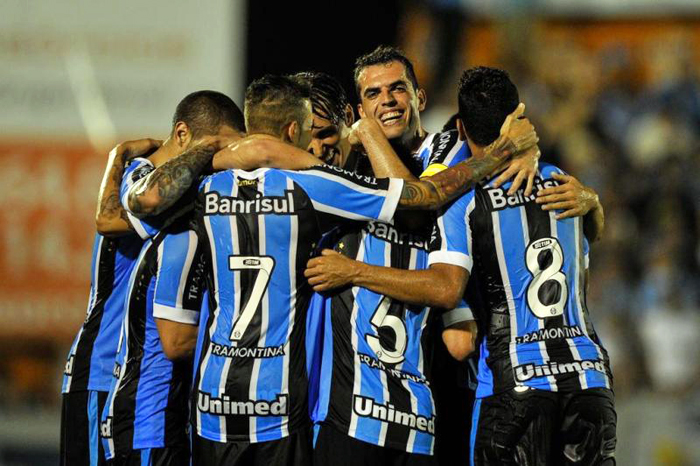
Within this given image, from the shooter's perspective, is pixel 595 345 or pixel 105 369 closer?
pixel 595 345

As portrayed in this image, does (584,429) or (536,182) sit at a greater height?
(536,182)

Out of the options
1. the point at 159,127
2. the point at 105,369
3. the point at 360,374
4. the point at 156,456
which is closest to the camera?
the point at 360,374

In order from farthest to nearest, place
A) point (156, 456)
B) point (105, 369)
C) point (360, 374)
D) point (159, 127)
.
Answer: point (159, 127), point (105, 369), point (156, 456), point (360, 374)

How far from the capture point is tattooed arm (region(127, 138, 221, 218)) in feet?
15.0

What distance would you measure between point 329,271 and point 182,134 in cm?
108

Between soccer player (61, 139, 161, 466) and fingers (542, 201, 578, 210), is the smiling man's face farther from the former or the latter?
soccer player (61, 139, 161, 466)

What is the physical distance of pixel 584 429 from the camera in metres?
4.55

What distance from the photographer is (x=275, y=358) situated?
4480 mm

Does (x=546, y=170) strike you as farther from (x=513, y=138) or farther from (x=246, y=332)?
(x=246, y=332)

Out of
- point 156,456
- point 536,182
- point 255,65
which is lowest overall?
point 156,456

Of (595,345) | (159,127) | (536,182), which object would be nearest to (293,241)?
(536,182)

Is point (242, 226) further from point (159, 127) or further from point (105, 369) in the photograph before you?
point (159, 127)

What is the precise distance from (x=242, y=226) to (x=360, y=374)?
2.69 feet

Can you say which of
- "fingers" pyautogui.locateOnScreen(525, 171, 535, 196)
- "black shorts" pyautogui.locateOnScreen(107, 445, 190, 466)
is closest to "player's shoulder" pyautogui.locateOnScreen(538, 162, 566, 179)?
"fingers" pyautogui.locateOnScreen(525, 171, 535, 196)
